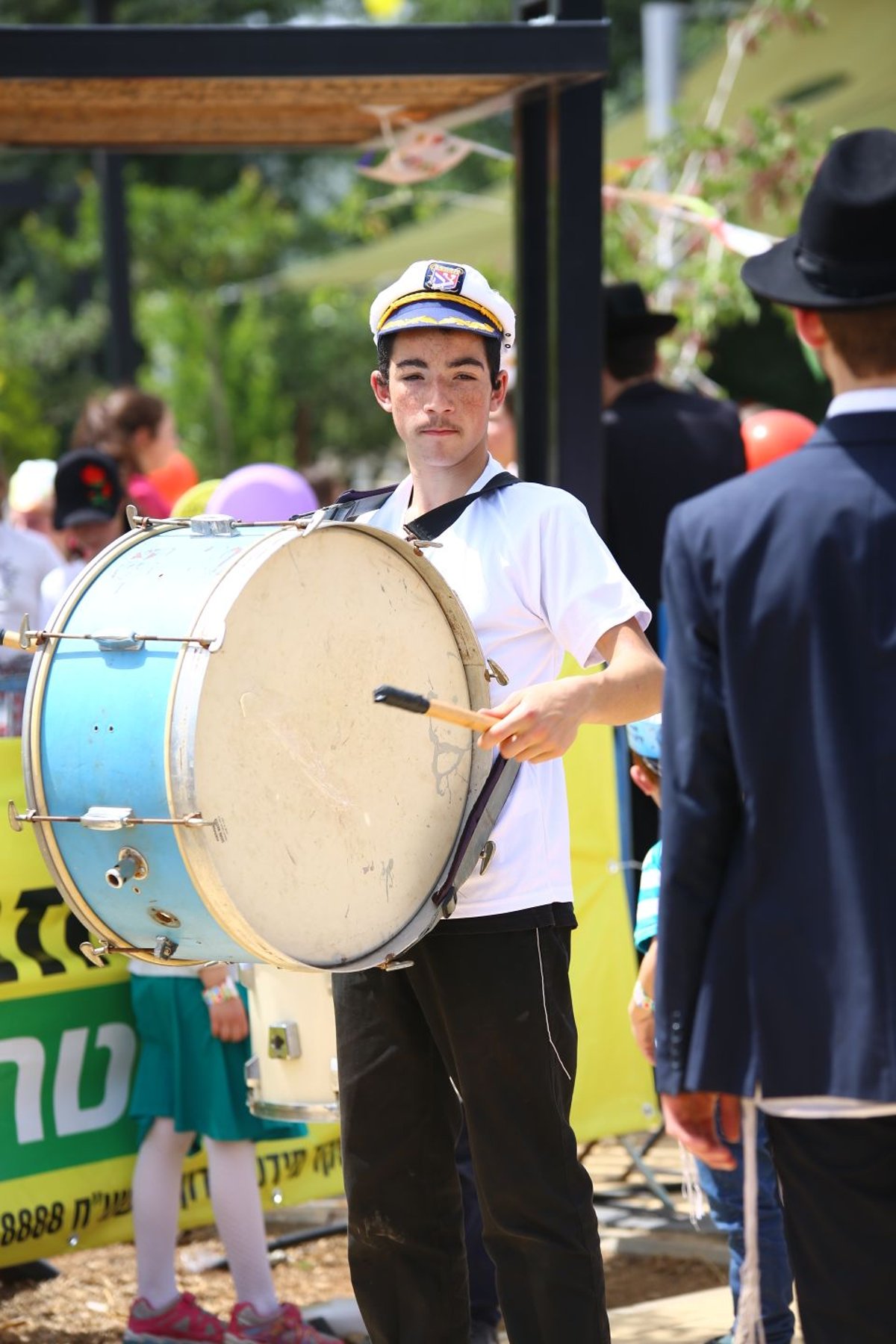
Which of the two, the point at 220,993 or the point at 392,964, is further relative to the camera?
the point at 220,993

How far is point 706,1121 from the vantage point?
237 centimetres

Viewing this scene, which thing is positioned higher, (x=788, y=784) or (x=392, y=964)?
(x=788, y=784)

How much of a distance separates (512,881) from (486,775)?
0.74ft

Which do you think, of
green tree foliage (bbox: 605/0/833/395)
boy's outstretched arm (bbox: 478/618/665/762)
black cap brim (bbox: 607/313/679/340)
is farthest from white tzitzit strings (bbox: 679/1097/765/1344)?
green tree foliage (bbox: 605/0/833/395)

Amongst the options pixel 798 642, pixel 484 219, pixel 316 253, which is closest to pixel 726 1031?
pixel 798 642

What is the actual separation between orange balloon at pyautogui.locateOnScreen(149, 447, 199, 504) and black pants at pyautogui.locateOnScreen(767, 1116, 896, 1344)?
5.09 meters

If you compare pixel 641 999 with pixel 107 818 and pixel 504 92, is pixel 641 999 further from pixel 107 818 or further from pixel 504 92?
pixel 504 92

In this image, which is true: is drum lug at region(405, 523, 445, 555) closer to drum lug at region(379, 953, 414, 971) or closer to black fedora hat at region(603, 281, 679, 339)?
drum lug at region(379, 953, 414, 971)

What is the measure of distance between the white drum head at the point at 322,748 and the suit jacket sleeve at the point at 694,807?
79cm

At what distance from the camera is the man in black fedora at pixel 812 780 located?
2209 millimetres

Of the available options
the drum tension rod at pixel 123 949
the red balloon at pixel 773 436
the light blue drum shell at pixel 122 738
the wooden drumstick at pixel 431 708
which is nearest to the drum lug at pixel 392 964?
the light blue drum shell at pixel 122 738

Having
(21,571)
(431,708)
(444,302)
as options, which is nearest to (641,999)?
(431,708)

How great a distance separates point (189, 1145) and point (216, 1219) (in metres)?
0.19

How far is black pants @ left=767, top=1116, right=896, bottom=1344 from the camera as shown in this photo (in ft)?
7.58
